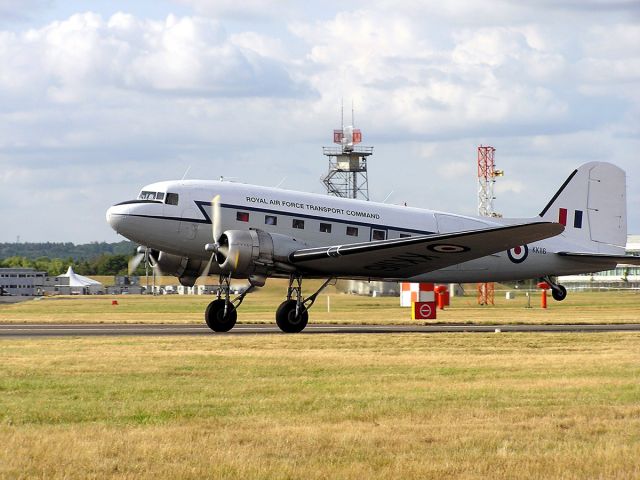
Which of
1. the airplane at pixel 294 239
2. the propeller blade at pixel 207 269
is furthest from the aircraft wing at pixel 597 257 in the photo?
the propeller blade at pixel 207 269

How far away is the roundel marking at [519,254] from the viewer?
32.0 meters

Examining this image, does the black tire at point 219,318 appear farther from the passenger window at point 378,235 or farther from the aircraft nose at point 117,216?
the passenger window at point 378,235

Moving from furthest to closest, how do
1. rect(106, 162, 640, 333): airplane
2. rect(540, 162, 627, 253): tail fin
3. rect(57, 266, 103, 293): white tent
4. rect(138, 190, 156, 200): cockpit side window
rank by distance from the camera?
rect(57, 266, 103, 293): white tent
rect(540, 162, 627, 253): tail fin
rect(138, 190, 156, 200): cockpit side window
rect(106, 162, 640, 333): airplane

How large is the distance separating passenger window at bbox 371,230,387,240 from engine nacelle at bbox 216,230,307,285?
2.91 metres

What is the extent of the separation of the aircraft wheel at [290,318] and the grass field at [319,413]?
18.9 feet

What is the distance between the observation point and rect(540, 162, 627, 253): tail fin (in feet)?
112

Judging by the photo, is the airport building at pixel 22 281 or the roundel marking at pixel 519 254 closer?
the roundel marking at pixel 519 254

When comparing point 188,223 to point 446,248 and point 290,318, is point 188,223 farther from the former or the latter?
point 446,248

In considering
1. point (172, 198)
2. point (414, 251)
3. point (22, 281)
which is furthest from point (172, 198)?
point (22, 281)

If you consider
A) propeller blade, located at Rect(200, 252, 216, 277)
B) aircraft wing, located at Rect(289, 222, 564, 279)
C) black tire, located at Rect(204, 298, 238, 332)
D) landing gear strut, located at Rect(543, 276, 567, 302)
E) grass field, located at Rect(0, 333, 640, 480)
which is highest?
aircraft wing, located at Rect(289, 222, 564, 279)

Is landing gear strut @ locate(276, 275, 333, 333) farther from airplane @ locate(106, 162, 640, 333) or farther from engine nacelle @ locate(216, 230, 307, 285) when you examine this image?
engine nacelle @ locate(216, 230, 307, 285)

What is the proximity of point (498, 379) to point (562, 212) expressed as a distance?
18340 mm

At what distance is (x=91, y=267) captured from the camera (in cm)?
18338

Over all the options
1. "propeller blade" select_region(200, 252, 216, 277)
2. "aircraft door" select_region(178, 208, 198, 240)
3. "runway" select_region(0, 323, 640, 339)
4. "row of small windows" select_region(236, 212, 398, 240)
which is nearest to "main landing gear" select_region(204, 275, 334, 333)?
"runway" select_region(0, 323, 640, 339)
